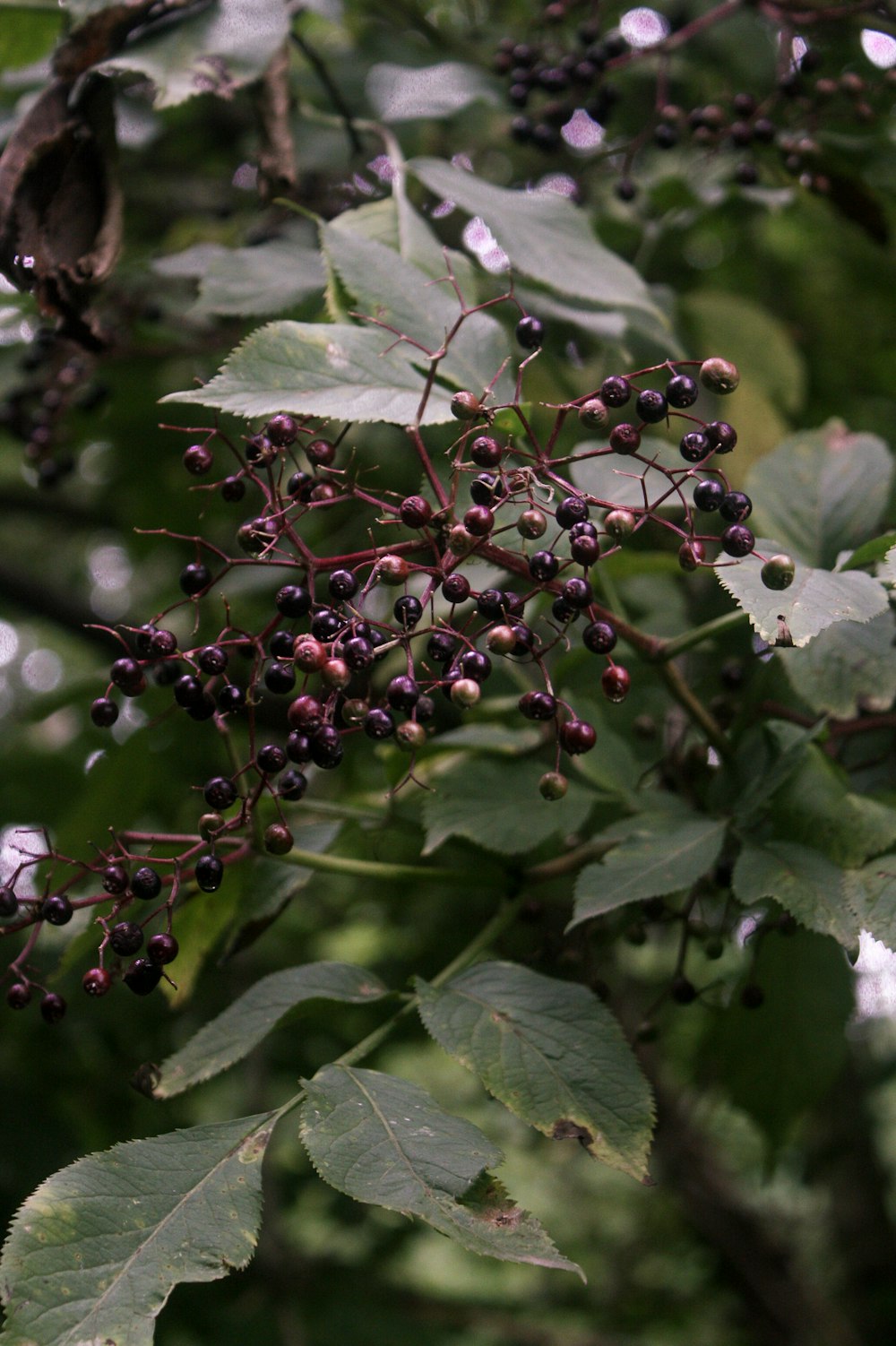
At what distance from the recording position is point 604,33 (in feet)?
7.79

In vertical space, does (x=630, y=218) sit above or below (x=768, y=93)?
below

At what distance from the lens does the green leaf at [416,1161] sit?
860mm

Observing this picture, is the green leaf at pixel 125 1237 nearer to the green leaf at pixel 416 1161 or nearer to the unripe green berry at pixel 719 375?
the green leaf at pixel 416 1161

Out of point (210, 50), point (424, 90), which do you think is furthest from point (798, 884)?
point (424, 90)

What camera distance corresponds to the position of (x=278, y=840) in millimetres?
1124

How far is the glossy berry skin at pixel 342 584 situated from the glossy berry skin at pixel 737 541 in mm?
338

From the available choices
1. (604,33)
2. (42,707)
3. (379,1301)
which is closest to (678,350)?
(604,33)

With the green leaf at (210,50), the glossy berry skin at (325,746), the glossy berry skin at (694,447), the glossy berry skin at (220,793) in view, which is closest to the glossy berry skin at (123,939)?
the glossy berry skin at (220,793)

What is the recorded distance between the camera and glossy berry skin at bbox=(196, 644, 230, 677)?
1.08 m

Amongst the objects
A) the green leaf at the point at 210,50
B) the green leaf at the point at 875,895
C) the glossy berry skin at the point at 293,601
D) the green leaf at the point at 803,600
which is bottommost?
the green leaf at the point at 875,895

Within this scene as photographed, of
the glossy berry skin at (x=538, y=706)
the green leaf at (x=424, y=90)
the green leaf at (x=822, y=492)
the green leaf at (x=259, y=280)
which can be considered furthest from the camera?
the green leaf at (x=424, y=90)

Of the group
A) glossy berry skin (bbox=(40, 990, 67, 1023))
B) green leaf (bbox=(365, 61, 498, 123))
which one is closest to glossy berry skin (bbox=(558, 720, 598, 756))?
glossy berry skin (bbox=(40, 990, 67, 1023))

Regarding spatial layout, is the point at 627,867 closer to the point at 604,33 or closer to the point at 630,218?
the point at 630,218

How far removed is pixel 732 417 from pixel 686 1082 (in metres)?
1.86
